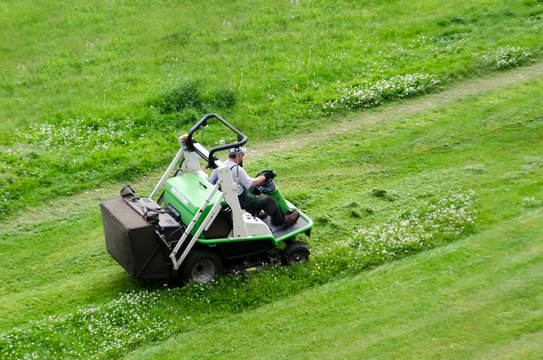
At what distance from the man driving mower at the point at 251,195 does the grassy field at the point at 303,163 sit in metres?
0.96

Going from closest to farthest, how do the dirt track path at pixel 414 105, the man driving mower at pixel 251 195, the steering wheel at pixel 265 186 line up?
1. the man driving mower at pixel 251 195
2. the steering wheel at pixel 265 186
3. the dirt track path at pixel 414 105

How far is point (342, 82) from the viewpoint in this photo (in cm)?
2091

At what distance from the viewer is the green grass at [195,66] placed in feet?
58.2

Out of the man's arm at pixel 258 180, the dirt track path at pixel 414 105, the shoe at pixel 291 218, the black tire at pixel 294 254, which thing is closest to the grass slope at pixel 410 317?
the black tire at pixel 294 254

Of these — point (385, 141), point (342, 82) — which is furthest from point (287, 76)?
point (385, 141)

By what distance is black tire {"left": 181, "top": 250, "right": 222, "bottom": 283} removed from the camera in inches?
467

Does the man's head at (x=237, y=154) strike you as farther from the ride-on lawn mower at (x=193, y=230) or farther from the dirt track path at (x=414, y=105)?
the dirt track path at (x=414, y=105)

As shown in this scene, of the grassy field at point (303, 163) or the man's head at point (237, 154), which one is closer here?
the grassy field at point (303, 163)

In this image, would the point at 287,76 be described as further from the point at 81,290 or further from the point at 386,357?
the point at 386,357

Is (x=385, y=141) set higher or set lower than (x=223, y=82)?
lower

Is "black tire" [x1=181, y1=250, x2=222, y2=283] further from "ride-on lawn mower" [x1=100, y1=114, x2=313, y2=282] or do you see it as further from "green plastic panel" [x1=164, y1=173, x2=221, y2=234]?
"green plastic panel" [x1=164, y1=173, x2=221, y2=234]

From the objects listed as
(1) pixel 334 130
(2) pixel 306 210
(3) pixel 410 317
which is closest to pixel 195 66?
(1) pixel 334 130

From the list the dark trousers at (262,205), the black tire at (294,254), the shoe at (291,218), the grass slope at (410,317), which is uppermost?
the dark trousers at (262,205)

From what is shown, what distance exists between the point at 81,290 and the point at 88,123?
782 cm
